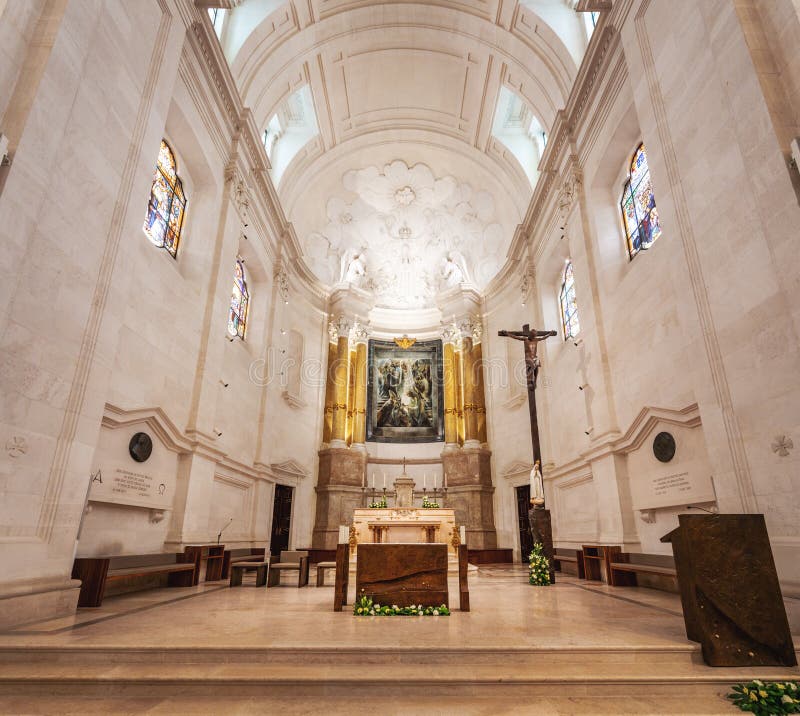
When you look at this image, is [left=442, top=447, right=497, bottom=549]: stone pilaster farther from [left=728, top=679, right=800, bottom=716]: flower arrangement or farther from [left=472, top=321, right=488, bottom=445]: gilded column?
[left=728, top=679, right=800, bottom=716]: flower arrangement

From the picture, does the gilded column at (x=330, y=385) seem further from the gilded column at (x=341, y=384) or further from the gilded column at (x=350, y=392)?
the gilded column at (x=350, y=392)

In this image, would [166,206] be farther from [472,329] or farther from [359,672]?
[472,329]

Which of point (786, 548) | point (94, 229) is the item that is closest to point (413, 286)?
point (94, 229)

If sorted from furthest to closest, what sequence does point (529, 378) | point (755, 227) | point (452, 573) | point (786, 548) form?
point (529, 378)
point (452, 573)
point (755, 227)
point (786, 548)

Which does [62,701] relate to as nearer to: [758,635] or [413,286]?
[758,635]

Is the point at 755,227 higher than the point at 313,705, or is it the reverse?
the point at 755,227

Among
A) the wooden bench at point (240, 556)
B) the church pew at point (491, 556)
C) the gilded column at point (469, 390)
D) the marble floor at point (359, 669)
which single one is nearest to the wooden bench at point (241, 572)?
the wooden bench at point (240, 556)

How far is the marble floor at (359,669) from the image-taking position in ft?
10.6

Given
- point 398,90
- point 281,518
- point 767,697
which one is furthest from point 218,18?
point 767,697

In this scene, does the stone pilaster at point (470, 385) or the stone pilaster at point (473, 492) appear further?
the stone pilaster at point (470, 385)

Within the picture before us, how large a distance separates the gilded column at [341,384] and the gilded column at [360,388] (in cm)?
43

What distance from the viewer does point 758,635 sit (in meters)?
3.75

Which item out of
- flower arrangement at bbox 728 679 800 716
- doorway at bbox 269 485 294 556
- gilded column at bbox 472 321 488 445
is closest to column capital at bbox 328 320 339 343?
gilded column at bbox 472 321 488 445

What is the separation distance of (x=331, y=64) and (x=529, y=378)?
1111 cm
